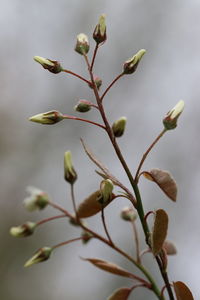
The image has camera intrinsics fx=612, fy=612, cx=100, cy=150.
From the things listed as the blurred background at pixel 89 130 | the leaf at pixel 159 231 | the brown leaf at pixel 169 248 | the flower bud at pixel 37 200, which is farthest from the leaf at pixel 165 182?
the blurred background at pixel 89 130

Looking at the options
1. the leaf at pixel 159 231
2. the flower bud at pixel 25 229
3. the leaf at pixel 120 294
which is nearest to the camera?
the leaf at pixel 159 231

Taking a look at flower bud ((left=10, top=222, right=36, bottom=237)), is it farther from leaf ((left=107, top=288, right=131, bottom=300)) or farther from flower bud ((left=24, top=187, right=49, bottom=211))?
leaf ((left=107, top=288, right=131, bottom=300))

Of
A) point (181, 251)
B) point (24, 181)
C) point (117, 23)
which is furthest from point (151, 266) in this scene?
point (117, 23)

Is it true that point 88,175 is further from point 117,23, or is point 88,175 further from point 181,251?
point 117,23

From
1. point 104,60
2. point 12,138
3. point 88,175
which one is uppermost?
point 104,60

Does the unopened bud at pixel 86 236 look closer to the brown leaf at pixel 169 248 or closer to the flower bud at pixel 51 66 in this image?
the brown leaf at pixel 169 248

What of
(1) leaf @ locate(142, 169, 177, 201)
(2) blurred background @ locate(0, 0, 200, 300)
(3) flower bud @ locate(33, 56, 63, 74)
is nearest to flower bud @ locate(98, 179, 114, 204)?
(1) leaf @ locate(142, 169, 177, 201)

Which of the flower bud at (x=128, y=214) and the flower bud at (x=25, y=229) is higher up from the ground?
the flower bud at (x=25, y=229)

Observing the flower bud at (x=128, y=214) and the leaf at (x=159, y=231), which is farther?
the flower bud at (x=128, y=214)
